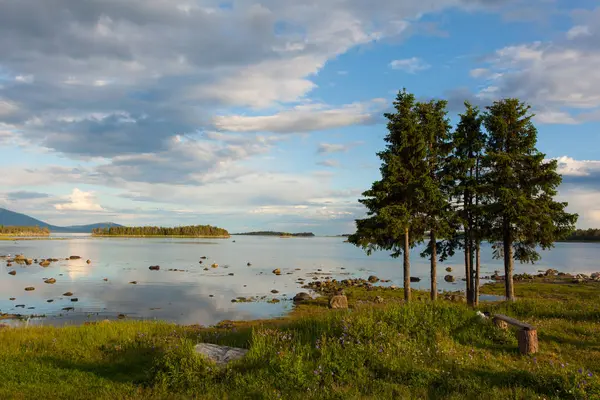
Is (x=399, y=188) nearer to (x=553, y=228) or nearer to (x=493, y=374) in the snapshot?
(x=553, y=228)

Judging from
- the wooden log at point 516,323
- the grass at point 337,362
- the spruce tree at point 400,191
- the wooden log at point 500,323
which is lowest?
the grass at point 337,362

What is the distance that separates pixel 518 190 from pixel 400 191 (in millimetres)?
7539

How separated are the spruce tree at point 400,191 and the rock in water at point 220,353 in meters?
16.2

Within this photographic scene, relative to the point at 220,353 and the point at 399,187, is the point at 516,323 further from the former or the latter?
the point at 399,187

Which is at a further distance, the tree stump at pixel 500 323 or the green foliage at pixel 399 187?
the green foliage at pixel 399 187

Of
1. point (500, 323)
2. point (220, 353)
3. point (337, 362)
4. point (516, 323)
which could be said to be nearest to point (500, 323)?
point (500, 323)

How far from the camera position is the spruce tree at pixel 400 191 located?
25438mm

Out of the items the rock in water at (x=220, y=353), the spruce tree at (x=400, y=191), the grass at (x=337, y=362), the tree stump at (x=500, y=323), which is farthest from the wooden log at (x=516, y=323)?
the spruce tree at (x=400, y=191)

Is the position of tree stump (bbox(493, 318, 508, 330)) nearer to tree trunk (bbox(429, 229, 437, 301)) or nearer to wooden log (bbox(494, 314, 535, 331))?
wooden log (bbox(494, 314, 535, 331))

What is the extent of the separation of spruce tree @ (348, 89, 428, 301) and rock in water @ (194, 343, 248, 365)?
53.1 ft

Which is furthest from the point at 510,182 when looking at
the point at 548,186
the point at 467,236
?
the point at 467,236

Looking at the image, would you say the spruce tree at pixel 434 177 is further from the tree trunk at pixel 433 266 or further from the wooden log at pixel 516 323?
the wooden log at pixel 516 323

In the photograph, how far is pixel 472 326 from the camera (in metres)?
12.6

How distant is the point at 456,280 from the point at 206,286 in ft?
105
